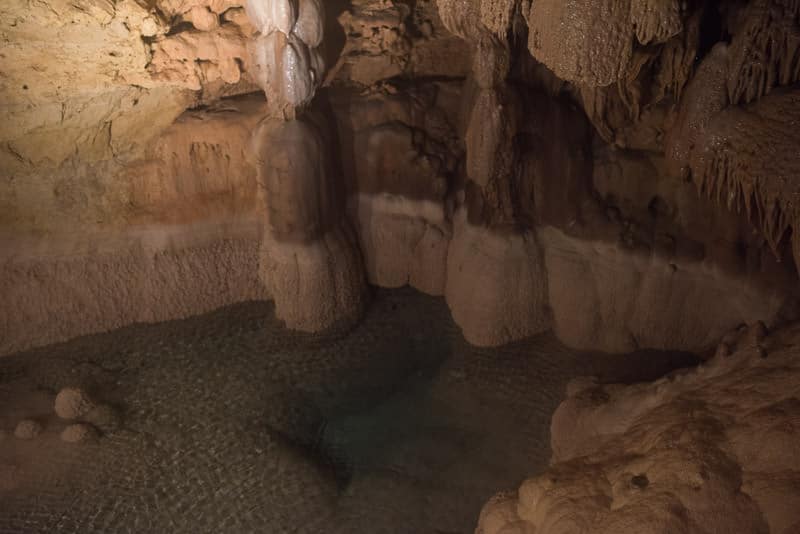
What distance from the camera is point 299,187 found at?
566 cm

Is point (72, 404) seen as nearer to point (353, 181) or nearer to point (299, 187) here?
point (299, 187)

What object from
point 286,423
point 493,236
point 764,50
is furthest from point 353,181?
point 764,50

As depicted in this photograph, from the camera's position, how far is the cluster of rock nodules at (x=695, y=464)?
2674mm

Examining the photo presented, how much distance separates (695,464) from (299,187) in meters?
3.65

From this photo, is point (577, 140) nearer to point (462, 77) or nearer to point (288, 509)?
point (462, 77)

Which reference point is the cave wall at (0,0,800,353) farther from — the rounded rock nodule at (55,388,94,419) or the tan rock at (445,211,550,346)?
the rounded rock nodule at (55,388,94,419)

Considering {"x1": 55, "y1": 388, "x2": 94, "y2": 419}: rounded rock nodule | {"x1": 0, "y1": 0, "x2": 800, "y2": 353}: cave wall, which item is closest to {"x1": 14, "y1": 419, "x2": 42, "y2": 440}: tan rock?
{"x1": 55, "y1": 388, "x2": 94, "y2": 419}: rounded rock nodule

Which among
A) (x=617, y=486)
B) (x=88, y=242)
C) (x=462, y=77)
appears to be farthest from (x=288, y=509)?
(x=462, y=77)

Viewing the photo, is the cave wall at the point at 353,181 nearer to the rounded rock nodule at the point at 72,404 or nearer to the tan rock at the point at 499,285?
the tan rock at the point at 499,285

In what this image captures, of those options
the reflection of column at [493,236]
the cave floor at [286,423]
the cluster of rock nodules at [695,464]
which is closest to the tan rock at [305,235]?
the cave floor at [286,423]

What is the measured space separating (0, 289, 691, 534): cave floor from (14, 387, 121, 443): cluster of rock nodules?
6cm

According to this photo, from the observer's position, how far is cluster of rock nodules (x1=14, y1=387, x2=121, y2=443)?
5.04 meters

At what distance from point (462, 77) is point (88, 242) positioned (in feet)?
11.0

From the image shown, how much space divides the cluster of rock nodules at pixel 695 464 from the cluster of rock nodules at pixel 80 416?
289cm
